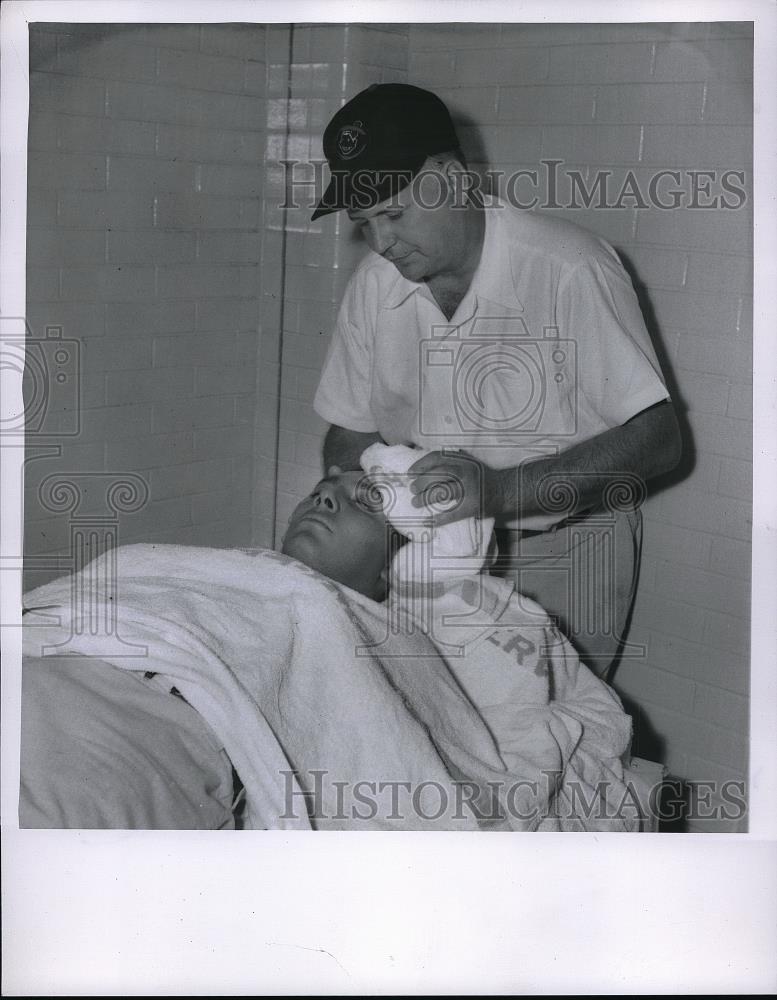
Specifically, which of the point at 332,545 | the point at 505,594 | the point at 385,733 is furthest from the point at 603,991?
the point at 332,545

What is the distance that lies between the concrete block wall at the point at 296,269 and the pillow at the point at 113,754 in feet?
2.27

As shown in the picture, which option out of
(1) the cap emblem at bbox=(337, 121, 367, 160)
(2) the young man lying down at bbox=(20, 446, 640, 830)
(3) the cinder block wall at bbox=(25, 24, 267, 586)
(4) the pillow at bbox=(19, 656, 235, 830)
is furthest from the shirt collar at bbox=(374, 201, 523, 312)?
(4) the pillow at bbox=(19, 656, 235, 830)

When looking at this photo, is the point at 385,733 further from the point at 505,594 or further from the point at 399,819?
the point at 505,594

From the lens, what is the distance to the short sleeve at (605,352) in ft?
6.19

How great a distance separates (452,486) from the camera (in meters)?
1.91

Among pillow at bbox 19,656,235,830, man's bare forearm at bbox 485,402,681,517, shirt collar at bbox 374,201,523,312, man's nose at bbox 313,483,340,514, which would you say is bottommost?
pillow at bbox 19,656,235,830

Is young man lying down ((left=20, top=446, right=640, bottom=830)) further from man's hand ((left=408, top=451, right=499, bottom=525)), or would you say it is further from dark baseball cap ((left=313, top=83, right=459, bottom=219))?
dark baseball cap ((left=313, top=83, right=459, bottom=219))

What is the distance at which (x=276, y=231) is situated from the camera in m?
2.18

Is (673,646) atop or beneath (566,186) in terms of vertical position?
beneath

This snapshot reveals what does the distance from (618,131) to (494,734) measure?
3.81 ft

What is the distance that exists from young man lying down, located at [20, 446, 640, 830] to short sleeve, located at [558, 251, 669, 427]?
13.7 inches

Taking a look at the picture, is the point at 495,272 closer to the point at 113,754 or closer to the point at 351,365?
the point at 351,365

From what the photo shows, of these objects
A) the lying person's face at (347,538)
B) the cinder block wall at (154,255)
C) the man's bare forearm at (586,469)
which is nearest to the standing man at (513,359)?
the man's bare forearm at (586,469)

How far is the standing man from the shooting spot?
1.89 metres
